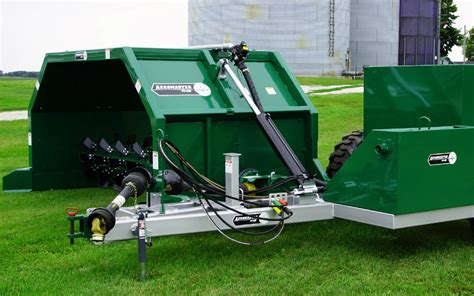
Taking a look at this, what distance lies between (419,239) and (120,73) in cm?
425

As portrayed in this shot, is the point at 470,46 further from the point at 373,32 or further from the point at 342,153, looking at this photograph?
the point at 342,153

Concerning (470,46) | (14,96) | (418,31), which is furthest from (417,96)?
(470,46)

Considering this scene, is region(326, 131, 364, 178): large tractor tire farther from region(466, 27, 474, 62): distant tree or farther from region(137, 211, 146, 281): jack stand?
region(466, 27, 474, 62): distant tree

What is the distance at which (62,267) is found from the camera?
5621 mm

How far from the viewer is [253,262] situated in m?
5.70

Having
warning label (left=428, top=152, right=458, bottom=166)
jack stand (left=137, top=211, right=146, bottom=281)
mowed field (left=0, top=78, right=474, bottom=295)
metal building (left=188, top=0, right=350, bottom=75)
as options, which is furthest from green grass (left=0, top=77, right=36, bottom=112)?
warning label (left=428, top=152, right=458, bottom=166)

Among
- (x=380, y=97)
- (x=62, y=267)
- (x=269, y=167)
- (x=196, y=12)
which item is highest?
(x=196, y=12)

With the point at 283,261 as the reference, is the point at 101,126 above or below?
above

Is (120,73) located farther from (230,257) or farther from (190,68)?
(230,257)

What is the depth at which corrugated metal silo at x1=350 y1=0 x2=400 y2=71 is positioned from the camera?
44469 millimetres

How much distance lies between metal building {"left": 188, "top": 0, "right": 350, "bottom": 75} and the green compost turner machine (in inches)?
1245

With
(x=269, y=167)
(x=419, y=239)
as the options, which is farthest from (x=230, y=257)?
(x=419, y=239)

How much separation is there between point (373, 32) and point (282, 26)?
8.05 meters

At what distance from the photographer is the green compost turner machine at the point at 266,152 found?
5309 millimetres
